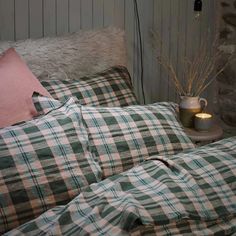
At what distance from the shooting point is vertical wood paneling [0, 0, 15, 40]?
7.53 feet

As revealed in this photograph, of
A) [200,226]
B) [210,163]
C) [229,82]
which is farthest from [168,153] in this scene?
[229,82]

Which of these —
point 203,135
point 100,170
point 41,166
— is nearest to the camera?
point 41,166

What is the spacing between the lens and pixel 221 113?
133 inches

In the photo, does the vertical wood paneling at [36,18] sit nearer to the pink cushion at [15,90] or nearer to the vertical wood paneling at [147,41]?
the pink cushion at [15,90]

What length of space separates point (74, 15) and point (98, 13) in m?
0.15

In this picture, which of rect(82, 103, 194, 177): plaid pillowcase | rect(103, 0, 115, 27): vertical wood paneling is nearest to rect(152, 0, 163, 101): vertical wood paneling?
rect(103, 0, 115, 27): vertical wood paneling

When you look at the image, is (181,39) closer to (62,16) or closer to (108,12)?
(108,12)

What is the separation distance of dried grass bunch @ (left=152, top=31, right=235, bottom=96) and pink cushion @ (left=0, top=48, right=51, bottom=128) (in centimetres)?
113

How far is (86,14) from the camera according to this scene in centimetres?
258

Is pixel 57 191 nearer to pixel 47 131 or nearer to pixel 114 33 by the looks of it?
pixel 47 131

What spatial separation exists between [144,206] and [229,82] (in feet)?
6.60

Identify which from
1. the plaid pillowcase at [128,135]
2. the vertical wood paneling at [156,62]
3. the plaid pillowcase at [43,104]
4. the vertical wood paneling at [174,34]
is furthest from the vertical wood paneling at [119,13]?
the plaid pillowcase at [43,104]

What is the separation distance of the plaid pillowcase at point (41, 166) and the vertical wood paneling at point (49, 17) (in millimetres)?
843

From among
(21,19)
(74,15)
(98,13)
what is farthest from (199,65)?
(21,19)
